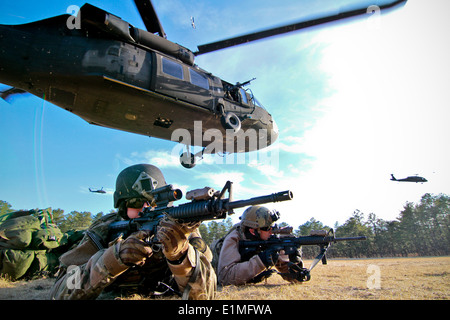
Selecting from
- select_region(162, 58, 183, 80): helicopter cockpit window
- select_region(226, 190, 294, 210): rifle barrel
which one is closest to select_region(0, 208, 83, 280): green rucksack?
select_region(162, 58, 183, 80): helicopter cockpit window

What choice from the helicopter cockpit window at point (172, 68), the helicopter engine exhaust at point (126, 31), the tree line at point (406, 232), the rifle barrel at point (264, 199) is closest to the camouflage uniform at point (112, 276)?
the rifle barrel at point (264, 199)

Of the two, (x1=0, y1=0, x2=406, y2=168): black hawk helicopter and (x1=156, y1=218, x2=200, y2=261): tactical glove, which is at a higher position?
(x1=0, y1=0, x2=406, y2=168): black hawk helicopter

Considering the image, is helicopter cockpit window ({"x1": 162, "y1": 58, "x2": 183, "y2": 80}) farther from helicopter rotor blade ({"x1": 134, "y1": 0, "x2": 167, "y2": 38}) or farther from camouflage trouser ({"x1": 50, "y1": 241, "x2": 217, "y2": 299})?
camouflage trouser ({"x1": 50, "y1": 241, "x2": 217, "y2": 299})

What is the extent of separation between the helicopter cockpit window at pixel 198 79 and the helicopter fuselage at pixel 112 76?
0.04 metres

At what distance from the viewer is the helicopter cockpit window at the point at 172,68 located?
612 cm

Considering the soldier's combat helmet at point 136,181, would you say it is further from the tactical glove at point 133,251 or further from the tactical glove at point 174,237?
the tactical glove at point 174,237

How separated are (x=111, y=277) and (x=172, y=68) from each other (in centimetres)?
532

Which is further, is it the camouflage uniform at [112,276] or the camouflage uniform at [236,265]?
the camouflage uniform at [236,265]

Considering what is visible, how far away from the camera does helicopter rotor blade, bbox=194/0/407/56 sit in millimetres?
5988

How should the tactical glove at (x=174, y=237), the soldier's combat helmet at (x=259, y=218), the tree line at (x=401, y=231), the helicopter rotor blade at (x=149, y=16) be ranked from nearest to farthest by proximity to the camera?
the tactical glove at (x=174, y=237) < the soldier's combat helmet at (x=259, y=218) < the helicopter rotor blade at (x=149, y=16) < the tree line at (x=401, y=231)

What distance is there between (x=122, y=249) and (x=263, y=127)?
7.23 meters

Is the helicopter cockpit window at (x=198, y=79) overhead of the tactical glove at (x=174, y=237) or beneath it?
overhead
